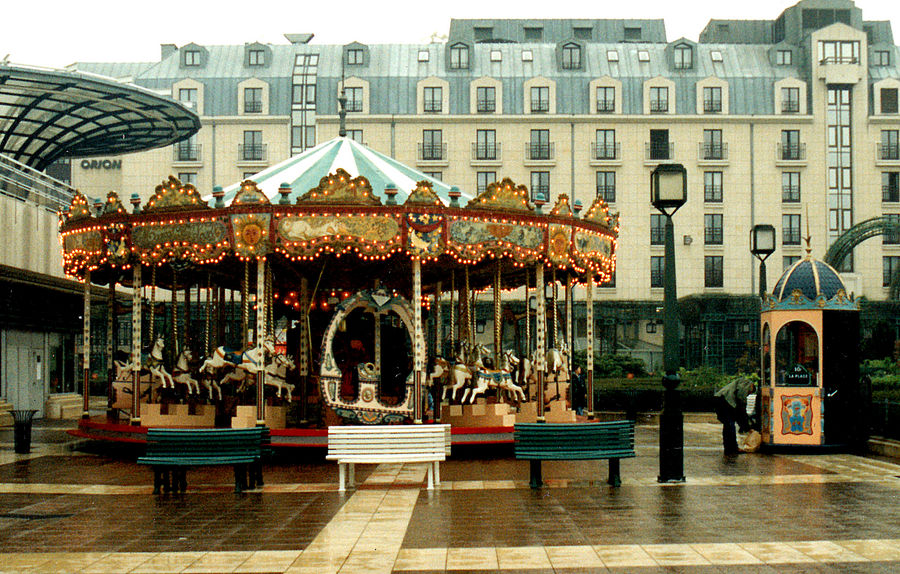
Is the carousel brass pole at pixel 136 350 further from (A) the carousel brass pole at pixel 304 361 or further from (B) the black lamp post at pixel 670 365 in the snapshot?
(B) the black lamp post at pixel 670 365

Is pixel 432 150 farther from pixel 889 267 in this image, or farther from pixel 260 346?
pixel 260 346

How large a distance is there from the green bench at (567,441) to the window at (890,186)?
53381 mm

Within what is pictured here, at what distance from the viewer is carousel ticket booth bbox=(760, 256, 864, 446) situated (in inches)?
795

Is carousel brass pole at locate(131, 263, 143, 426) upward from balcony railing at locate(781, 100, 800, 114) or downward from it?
downward

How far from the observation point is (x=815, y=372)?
20.5 metres

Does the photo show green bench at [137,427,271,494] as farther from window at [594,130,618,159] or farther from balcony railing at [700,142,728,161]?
balcony railing at [700,142,728,161]

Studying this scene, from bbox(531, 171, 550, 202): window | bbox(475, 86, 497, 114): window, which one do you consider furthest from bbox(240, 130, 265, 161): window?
bbox(531, 171, 550, 202): window

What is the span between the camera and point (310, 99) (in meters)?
61.6

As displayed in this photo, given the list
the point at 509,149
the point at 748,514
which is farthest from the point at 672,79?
the point at 748,514

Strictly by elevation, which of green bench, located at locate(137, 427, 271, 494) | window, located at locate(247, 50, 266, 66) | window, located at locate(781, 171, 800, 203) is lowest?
green bench, located at locate(137, 427, 271, 494)

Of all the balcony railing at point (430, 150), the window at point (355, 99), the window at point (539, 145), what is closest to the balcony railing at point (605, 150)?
the window at point (539, 145)

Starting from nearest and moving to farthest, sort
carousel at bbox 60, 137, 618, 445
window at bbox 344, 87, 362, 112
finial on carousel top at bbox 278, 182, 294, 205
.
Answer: carousel at bbox 60, 137, 618, 445, finial on carousel top at bbox 278, 182, 294, 205, window at bbox 344, 87, 362, 112

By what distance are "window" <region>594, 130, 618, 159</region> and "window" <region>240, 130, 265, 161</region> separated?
1916 centimetres

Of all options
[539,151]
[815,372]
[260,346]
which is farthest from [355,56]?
[815,372]
